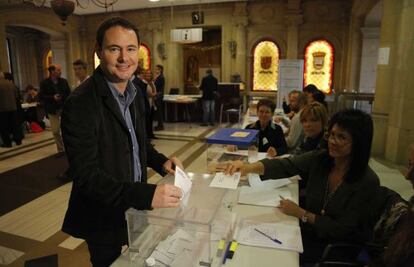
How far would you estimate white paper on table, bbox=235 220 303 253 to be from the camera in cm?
155

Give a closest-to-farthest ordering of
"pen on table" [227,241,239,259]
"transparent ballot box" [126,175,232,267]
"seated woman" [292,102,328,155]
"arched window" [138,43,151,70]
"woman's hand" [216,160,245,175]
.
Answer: "transparent ballot box" [126,175,232,267]
"pen on table" [227,241,239,259]
"woman's hand" [216,160,245,175]
"seated woman" [292,102,328,155]
"arched window" [138,43,151,70]

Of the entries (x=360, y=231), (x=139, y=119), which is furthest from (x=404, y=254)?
(x=139, y=119)

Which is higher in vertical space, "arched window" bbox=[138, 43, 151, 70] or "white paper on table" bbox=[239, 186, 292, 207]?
"arched window" bbox=[138, 43, 151, 70]

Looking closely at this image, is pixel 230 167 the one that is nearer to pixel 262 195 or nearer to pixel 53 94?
pixel 262 195

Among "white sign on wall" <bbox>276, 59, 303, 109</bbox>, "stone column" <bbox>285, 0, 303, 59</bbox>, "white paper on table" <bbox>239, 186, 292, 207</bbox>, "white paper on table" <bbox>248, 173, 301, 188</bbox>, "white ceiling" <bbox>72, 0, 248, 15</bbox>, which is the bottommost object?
"white paper on table" <bbox>239, 186, 292, 207</bbox>

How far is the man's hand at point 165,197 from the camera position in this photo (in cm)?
114

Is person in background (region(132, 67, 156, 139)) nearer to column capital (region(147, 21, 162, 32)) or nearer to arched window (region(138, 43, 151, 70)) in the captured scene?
column capital (region(147, 21, 162, 32))

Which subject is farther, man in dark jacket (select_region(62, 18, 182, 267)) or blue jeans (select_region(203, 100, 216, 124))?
blue jeans (select_region(203, 100, 216, 124))

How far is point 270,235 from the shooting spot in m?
1.65

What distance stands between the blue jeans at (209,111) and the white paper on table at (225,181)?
7535 millimetres

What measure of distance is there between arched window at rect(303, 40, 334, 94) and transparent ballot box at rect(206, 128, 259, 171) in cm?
939

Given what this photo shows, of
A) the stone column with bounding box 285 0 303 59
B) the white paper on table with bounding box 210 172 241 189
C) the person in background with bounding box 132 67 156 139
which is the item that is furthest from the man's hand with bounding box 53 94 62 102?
the stone column with bounding box 285 0 303 59

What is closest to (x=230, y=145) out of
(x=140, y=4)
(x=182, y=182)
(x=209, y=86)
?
(x=182, y=182)

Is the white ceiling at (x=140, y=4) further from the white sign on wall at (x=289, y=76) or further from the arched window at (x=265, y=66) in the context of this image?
the white sign on wall at (x=289, y=76)
